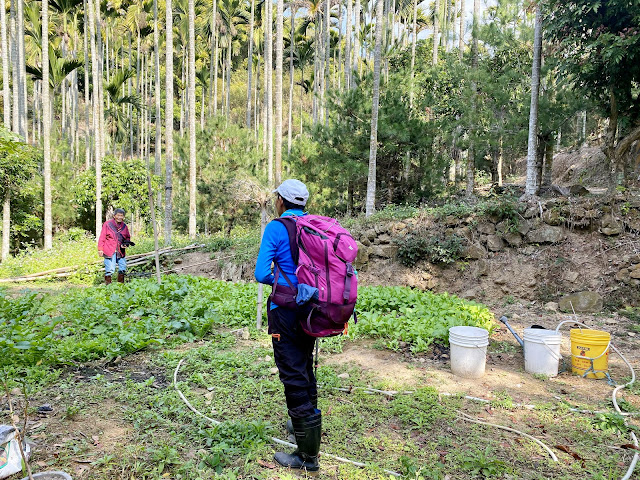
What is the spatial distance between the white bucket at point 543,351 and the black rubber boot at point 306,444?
2.77 m

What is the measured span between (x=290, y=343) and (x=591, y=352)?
335 centimetres

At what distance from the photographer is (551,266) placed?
8.09m

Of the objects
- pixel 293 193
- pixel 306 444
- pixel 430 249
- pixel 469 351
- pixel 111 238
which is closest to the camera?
pixel 306 444

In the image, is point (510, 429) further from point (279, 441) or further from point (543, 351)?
point (279, 441)

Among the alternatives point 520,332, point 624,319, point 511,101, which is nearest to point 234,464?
point 520,332

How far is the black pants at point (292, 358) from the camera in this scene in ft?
8.13

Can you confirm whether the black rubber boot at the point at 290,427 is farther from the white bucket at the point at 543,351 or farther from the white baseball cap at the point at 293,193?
the white bucket at the point at 543,351

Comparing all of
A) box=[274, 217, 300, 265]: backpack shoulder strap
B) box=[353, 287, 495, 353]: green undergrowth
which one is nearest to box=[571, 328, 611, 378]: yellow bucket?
box=[353, 287, 495, 353]: green undergrowth

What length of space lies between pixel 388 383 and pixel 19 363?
3.29m

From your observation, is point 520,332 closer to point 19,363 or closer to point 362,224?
point 362,224

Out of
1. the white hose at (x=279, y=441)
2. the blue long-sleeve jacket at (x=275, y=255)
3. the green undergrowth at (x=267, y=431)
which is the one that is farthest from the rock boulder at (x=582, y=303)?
the blue long-sleeve jacket at (x=275, y=255)

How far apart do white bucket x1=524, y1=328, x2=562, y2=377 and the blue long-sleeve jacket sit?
300 cm

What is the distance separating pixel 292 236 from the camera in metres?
2.50

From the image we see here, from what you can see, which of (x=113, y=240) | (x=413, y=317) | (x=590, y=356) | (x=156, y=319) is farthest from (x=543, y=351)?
(x=113, y=240)
